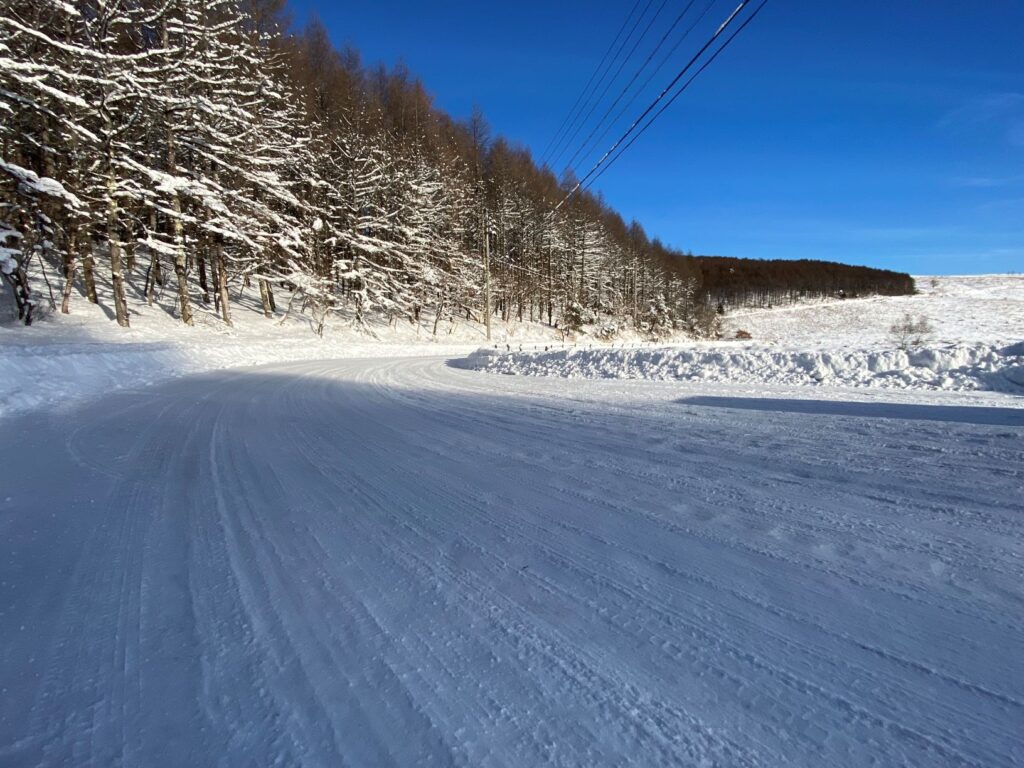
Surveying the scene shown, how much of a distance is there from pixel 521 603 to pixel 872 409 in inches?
223

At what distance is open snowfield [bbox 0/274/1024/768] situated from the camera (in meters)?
1.29

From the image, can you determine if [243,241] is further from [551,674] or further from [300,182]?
[551,674]

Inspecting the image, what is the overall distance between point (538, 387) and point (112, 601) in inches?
Answer: 284

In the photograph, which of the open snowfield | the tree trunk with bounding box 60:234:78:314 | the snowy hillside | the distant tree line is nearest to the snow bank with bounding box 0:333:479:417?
the open snowfield

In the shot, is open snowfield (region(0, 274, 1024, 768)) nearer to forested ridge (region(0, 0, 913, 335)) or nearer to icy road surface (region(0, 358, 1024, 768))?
icy road surface (region(0, 358, 1024, 768))

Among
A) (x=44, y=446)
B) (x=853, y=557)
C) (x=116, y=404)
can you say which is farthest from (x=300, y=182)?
(x=853, y=557)

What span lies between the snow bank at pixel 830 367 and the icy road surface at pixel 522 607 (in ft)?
15.9

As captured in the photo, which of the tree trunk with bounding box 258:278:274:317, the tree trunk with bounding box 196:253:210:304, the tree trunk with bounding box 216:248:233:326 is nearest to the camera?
the tree trunk with bounding box 216:248:233:326

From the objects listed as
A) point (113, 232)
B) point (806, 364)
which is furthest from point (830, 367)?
point (113, 232)

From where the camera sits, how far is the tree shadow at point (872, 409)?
495 cm

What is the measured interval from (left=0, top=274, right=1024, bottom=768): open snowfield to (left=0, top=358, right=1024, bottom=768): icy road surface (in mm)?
10

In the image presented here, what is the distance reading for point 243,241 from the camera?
20328mm

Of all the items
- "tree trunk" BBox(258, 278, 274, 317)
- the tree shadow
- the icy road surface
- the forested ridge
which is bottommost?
the icy road surface

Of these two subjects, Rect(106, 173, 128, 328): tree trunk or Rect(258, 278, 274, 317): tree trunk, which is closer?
Rect(106, 173, 128, 328): tree trunk
